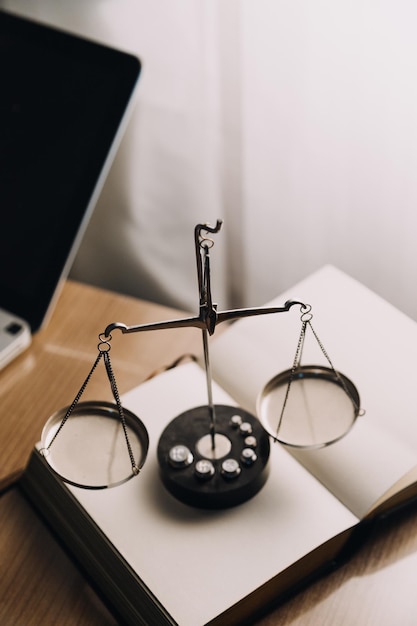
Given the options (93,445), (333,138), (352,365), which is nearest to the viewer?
(93,445)

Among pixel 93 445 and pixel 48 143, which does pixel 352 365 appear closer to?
pixel 93 445

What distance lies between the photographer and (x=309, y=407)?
0.79 meters

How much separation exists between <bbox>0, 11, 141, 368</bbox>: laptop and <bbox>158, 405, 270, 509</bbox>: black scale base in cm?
32

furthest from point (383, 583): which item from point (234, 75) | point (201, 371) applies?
point (234, 75)

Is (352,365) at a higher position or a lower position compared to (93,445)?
higher

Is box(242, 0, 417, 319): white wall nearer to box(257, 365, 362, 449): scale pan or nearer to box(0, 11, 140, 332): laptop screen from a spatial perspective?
box(0, 11, 140, 332): laptop screen

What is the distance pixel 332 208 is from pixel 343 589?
0.49 m

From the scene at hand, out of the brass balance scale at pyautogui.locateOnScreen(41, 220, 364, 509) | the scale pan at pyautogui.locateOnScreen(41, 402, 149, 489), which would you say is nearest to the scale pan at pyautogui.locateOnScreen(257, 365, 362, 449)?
the brass balance scale at pyautogui.locateOnScreen(41, 220, 364, 509)

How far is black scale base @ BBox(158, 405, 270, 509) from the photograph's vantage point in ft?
2.56

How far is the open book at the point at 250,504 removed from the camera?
0.74 meters

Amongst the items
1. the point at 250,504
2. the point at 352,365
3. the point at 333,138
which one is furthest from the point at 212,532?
the point at 333,138

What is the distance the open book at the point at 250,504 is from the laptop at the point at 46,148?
0.78ft

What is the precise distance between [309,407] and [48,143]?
50 centimetres

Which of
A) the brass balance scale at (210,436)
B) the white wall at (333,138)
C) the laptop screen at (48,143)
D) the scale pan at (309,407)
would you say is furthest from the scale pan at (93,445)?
the white wall at (333,138)
